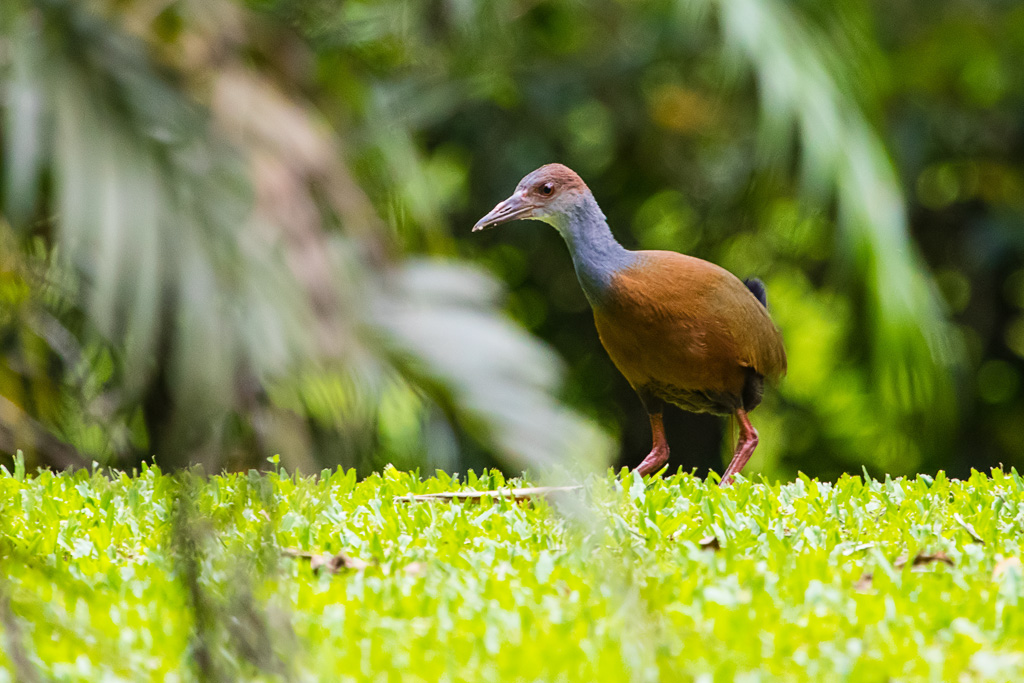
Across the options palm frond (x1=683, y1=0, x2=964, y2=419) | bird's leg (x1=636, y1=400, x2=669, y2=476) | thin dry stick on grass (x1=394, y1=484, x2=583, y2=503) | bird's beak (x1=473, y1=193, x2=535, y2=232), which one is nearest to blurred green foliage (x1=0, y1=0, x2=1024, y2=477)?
palm frond (x1=683, y1=0, x2=964, y2=419)

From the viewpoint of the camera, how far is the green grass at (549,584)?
192cm

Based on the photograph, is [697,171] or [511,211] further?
[697,171]

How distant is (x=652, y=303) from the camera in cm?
324

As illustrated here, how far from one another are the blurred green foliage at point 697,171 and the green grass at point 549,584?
410 mm

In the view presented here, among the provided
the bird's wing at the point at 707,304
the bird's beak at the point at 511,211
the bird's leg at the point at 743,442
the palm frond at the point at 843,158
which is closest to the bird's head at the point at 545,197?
the bird's beak at the point at 511,211

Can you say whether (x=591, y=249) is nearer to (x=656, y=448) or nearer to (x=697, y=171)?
(x=656, y=448)

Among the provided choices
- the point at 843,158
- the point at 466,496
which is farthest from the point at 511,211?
the point at 843,158

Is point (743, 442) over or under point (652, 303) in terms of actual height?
under

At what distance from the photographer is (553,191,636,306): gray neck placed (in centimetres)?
329

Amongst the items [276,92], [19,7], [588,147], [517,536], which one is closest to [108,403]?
[19,7]

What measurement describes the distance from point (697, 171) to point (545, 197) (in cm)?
307

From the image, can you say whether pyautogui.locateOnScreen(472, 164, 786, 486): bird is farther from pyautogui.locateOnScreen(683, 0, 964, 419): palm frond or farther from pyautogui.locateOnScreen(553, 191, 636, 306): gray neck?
pyautogui.locateOnScreen(683, 0, 964, 419): palm frond

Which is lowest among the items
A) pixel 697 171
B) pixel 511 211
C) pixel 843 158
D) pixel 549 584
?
pixel 549 584

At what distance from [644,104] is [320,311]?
5358 millimetres
